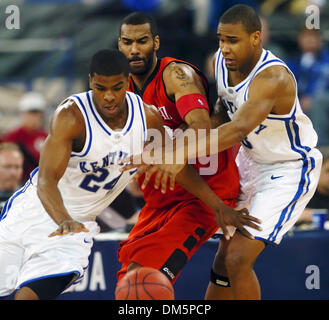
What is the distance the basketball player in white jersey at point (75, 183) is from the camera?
4352 mm

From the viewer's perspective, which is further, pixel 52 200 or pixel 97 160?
pixel 97 160

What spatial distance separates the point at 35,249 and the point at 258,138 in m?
1.66

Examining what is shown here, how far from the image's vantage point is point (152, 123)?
4.68 m

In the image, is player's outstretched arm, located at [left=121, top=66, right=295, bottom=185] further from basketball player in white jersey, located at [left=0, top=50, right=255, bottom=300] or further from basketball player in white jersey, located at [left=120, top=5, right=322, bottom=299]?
basketball player in white jersey, located at [left=0, top=50, right=255, bottom=300]

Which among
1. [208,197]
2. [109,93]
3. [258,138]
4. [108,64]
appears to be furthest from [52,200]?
[258,138]

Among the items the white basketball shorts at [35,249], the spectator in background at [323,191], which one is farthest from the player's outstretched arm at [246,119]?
the spectator in background at [323,191]

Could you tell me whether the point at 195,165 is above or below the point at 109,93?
below

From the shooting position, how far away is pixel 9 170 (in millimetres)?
6898

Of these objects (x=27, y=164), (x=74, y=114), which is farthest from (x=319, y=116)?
(x=74, y=114)

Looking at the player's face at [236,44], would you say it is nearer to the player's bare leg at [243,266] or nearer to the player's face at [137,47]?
the player's face at [137,47]

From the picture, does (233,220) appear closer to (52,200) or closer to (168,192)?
(168,192)

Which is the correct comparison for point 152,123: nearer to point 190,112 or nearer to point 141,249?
point 190,112

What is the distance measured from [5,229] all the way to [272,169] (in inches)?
73.1

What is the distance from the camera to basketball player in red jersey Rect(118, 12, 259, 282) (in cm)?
483
